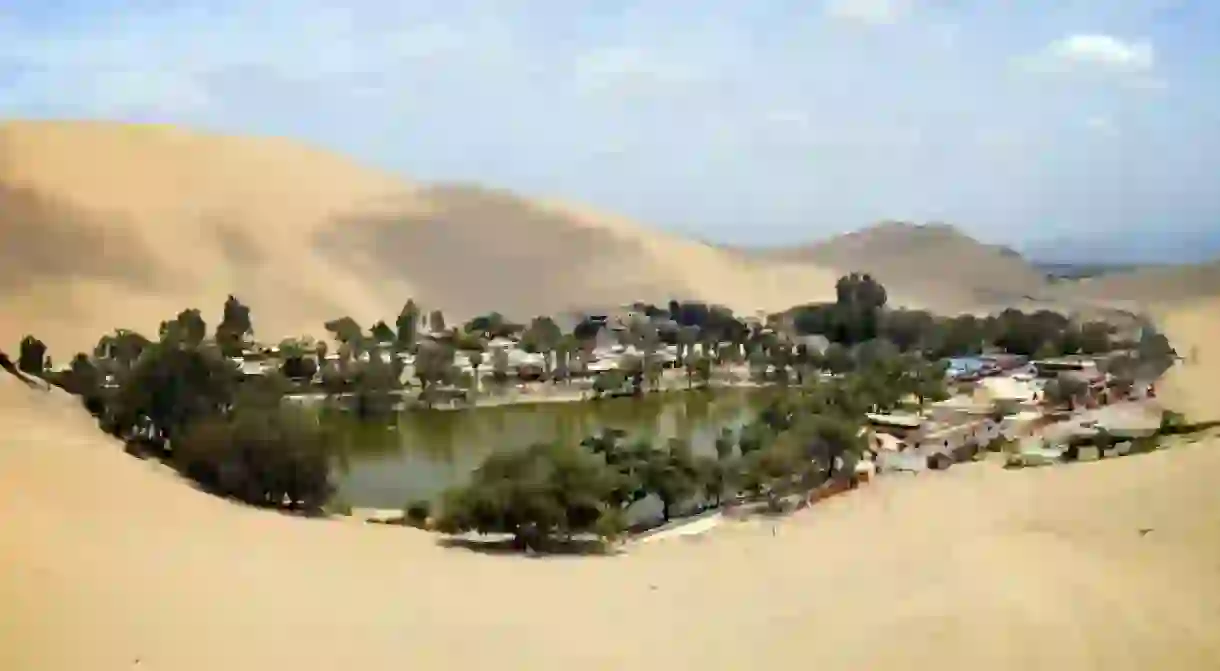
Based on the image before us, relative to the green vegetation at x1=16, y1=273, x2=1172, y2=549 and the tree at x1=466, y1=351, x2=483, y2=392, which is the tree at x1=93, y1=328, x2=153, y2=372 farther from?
the tree at x1=466, y1=351, x2=483, y2=392

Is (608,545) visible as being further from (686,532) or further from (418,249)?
(418,249)

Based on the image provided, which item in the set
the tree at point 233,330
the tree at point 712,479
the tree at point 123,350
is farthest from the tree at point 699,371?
the tree at point 712,479

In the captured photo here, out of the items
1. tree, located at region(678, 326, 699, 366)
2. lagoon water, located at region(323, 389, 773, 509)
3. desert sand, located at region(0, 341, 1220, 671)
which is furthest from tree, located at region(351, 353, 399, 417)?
desert sand, located at region(0, 341, 1220, 671)

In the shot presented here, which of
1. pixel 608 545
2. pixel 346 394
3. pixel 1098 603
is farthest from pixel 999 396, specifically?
pixel 1098 603

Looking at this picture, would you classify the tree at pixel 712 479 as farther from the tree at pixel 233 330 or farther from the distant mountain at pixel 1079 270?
the distant mountain at pixel 1079 270

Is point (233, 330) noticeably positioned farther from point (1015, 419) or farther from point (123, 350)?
point (1015, 419)

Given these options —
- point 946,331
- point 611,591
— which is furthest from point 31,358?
point 946,331
